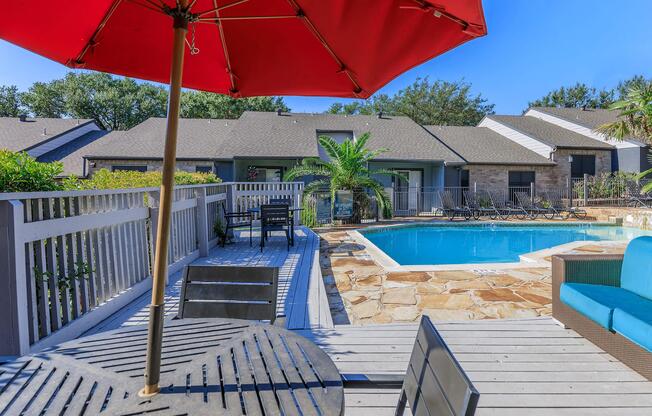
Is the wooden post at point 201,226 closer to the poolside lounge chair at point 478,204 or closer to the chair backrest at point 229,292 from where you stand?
the chair backrest at point 229,292

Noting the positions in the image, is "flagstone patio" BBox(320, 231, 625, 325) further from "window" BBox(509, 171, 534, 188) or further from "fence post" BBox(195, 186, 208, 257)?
"window" BBox(509, 171, 534, 188)

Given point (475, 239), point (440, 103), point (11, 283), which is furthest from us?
point (440, 103)

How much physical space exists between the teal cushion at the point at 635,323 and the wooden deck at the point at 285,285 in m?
2.40

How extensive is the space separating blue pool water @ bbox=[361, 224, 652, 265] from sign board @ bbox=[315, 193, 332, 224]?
1916 mm

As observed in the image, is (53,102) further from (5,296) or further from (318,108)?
(5,296)

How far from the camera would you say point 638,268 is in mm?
3355

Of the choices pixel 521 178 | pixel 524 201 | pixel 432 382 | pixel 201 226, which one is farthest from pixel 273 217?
pixel 521 178

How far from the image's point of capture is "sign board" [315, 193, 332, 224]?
13.5 metres

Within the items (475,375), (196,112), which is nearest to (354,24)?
(475,375)

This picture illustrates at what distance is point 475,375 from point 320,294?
232cm

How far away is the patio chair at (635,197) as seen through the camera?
55.8 ft

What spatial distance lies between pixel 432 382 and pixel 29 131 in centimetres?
2638

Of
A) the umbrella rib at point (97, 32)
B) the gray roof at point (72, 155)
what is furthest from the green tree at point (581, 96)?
the umbrella rib at point (97, 32)

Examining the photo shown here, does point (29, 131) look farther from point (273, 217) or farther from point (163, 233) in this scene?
point (163, 233)
